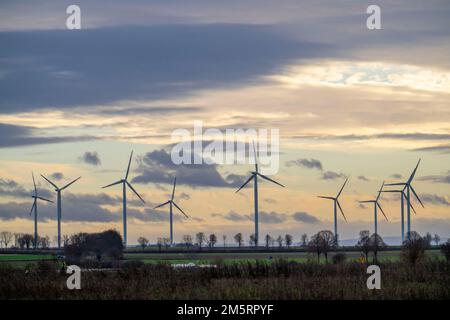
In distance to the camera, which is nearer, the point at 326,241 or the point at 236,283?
the point at 236,283

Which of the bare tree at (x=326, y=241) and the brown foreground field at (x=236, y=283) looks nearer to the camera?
the brown foreground field at (x=236, y=283)

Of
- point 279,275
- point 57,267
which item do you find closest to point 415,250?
point 279,275

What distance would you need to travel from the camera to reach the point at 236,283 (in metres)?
62.4

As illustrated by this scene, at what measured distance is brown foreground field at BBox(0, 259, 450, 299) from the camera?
55.0 meters

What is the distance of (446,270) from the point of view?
76.5 meters

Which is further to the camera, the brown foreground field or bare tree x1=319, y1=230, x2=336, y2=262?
bare tree x1=319, y1=230, x2=336, y2=262

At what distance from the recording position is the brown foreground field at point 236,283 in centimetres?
5497
